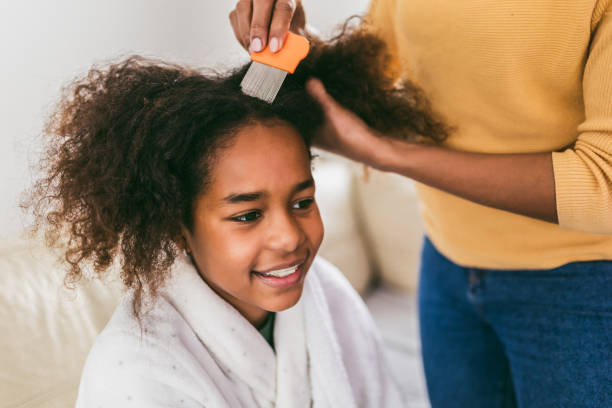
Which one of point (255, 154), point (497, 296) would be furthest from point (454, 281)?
point (255, 154)

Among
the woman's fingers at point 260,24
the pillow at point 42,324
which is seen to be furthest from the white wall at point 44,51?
the woman's fingers at point 260,24

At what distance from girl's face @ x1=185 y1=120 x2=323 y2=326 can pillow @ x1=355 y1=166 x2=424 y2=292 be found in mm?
895

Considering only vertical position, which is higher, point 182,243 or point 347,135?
point 347,135

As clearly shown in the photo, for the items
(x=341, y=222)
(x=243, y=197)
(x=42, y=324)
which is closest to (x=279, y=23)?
(x=243, y=197)

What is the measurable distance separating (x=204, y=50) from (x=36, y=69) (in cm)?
38

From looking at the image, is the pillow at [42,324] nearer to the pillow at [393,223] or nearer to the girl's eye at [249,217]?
the girl's eye at [249,217]

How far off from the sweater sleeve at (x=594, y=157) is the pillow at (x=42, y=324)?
754 millimetres

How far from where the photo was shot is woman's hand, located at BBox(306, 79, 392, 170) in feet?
2.24

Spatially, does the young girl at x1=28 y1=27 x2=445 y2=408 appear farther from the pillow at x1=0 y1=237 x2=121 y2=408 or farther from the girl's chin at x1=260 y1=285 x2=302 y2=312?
the pillow at x1=0 y1=237 x2=121 y2=408

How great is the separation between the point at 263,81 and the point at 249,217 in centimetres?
19

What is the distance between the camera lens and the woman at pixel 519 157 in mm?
594

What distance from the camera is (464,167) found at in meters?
0.65

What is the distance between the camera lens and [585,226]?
0.61m

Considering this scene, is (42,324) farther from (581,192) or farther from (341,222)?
(341,222)
